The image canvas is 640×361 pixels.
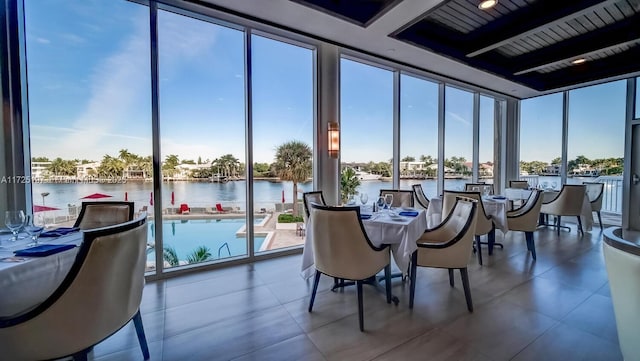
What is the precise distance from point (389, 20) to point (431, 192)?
12.7 feet

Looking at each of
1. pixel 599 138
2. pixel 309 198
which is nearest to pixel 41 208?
pixel 309 198

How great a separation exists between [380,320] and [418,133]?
428 centimetres

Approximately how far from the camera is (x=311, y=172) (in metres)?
4.60

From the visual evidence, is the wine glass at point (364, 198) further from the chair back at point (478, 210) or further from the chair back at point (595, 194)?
the chair back at point (595, 194)

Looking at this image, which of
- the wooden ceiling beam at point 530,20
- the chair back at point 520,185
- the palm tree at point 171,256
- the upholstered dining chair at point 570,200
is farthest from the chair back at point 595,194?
the palm tree at point 171,256

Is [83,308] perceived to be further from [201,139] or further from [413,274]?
[201,139]

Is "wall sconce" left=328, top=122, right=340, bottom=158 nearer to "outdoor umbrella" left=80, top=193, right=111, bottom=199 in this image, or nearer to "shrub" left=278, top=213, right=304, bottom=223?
"shrub" left=278, top=213, right=304, bottom=223

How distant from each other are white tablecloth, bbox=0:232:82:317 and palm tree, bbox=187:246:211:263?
2.08m

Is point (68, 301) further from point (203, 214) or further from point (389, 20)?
point (389, 20)

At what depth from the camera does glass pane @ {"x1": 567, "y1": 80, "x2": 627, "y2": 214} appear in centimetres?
587

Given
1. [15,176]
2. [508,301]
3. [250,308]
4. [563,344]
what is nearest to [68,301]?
[250,308]

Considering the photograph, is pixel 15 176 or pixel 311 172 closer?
pixel 15 176

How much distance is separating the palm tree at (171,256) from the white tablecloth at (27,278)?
73.8 inches

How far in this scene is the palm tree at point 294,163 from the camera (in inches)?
171
